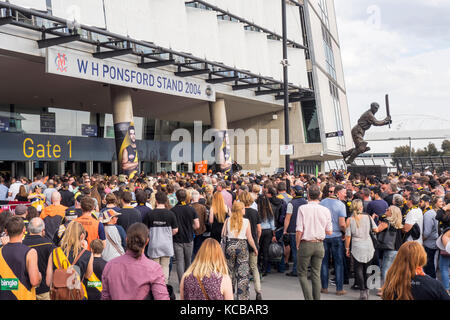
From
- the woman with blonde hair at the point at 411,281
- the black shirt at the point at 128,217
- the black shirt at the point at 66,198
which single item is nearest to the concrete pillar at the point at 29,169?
the black shirt at the point at 66,198

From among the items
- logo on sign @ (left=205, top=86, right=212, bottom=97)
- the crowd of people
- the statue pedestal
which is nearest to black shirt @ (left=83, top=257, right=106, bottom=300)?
the crowd of people

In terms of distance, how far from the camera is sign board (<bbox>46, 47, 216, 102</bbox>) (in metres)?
18.5

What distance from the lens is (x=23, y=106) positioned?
94.3ft

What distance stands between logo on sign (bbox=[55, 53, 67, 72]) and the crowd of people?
760cm

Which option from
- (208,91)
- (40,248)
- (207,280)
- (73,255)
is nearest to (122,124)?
(208,91)

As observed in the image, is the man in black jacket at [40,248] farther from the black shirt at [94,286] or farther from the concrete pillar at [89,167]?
the concrete pillar at [89,167]

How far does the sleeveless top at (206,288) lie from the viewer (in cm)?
402

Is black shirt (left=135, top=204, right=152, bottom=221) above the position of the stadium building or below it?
below

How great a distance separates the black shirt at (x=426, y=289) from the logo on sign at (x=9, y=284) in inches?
150

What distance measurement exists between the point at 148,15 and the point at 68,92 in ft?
21.2

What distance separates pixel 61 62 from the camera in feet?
60.7

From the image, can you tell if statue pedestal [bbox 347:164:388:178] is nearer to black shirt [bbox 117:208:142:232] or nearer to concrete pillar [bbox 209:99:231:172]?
concrete pillar [bbox 209:99:231:172]
